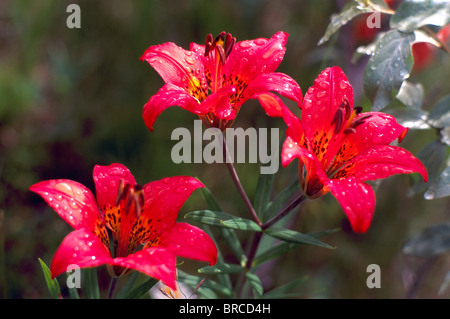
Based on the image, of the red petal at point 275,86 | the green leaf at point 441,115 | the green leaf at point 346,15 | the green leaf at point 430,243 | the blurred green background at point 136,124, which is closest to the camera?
the red petal at point 275,86

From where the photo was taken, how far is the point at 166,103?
0.66 m

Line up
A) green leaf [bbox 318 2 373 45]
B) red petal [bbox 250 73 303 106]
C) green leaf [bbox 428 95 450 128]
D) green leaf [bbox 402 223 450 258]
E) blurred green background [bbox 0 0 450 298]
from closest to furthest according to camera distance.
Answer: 1. red petal [bbox 250 73 303 106]
2. green leaf [bbox 318 2 373 45]
3. green leaf [bbox 428 95 450 128]
4. green leaf [bbox 402 223 450 258]
5. blurred green background [bbox 0 0 450 298]

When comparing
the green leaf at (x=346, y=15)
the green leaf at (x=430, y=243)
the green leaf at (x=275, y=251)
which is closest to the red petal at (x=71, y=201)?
the green leaf at (x=275, y=251)

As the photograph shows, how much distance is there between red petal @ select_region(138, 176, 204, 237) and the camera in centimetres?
71

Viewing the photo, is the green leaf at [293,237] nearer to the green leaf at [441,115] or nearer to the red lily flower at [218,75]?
the red lily flower at [218,75]

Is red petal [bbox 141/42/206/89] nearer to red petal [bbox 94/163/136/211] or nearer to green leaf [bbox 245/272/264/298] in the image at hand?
red petal [bbox 94/163/136/211]

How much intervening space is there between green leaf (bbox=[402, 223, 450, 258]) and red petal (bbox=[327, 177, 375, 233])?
501mm

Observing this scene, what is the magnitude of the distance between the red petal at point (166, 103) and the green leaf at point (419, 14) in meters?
0.39

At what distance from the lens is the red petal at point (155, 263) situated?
0.57m

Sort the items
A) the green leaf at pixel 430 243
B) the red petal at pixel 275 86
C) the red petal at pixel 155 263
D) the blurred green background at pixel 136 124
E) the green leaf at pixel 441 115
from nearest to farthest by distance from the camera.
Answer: the red petal at pixel 155 263
the red petal at pixel 275 86
the green leaf at pixel 441 115
the green leaf at pixel 430 243
the blurred green background at pixel 136 124

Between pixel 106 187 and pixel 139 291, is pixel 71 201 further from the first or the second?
pixel 139 291

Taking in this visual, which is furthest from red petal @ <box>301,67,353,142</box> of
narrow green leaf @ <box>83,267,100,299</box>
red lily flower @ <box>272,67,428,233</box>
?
narrow green leaf @ <box>83,267,100,299</box>

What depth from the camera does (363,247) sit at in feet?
5.10
